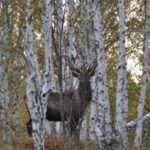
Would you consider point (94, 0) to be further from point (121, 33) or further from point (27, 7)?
point (27, 7)

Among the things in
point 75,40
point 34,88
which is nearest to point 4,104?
point 75,40

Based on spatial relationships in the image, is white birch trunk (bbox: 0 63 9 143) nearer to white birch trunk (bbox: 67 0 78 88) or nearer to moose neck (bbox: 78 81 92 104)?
white birch trunk (bbox: 67 0 78 88)

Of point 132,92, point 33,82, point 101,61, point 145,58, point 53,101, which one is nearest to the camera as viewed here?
point 33,82

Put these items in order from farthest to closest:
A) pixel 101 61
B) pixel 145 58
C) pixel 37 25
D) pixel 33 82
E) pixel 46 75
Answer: pixel 37 25 < pixel 145 58 < pixel 101 61 < pixel 46 75 < pixel 33 82

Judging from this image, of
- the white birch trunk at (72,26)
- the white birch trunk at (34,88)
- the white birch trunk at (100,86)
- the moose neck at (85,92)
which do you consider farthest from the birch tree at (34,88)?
the moose neck at (85,92)

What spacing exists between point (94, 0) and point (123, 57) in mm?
1543

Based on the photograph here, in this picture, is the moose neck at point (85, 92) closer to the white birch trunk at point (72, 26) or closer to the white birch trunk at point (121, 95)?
the white birch trunk at point (72, 26)

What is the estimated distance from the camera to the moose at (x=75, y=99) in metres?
10.1

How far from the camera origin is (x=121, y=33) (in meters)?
11.6

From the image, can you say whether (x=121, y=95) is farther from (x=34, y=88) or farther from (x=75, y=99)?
(x=34, y=88)

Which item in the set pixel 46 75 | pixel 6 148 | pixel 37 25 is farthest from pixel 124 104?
pixel 37 25

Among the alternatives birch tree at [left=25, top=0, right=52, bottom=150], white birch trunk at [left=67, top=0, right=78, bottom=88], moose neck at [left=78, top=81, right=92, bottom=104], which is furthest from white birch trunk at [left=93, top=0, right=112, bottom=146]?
moose neck at [left=78, top=81, right=92, bottom=104]

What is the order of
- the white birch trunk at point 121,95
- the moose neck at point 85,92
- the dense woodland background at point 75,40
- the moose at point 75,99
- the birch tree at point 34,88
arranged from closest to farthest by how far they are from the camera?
the birch tree at point 34,88 < the dense woodland background at point 75,40 < the moose at point 75,99 < the white birch trunk at point 121,95 < the moose neck at point 85,92

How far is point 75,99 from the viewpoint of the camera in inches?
544
